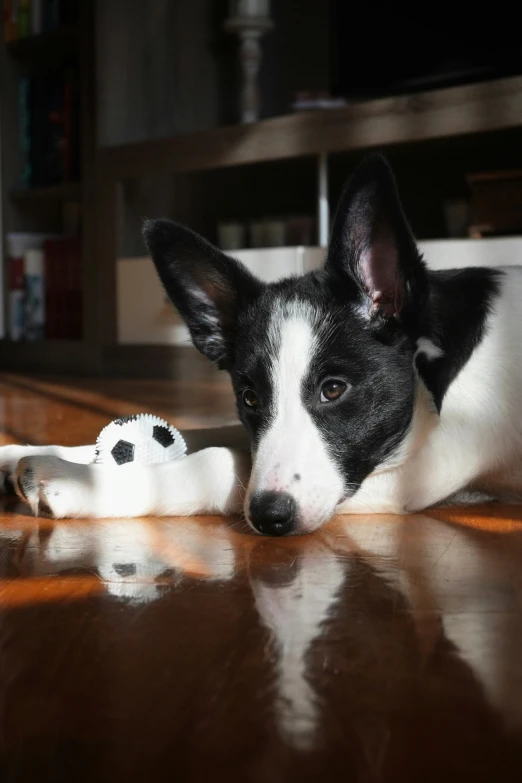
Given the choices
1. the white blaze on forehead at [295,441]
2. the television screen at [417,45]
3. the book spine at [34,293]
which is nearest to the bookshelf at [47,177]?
the book spine at [34,293]

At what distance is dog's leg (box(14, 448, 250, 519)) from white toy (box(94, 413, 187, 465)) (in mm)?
80

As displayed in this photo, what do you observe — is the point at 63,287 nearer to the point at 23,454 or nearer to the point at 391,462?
the point at 23,454

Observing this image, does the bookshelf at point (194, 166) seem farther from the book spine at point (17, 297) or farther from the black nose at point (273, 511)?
the black nose at point (273, 511)

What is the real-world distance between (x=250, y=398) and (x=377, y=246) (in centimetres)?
29

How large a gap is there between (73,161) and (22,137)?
0.38 m

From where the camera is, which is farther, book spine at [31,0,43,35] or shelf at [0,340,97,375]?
book spine at [31,0,43,35]

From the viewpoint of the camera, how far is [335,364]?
1357 millimetres

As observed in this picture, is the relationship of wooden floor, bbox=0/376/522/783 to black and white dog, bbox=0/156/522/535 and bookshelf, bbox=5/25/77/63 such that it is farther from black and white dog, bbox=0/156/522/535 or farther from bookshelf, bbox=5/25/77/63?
bookshelf, bbox=5/25/77/63

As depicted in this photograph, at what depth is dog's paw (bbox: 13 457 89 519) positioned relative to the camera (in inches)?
54.4

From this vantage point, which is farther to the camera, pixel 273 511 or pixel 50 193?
pixel 50 193

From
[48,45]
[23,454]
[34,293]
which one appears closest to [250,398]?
[23,454]

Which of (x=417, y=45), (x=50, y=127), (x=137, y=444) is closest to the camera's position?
(x=137, y=444)

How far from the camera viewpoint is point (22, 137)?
5.03 m

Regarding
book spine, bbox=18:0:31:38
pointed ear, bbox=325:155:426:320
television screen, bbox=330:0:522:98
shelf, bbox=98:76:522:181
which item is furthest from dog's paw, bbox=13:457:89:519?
book spine, bbox=18:0:31:38
